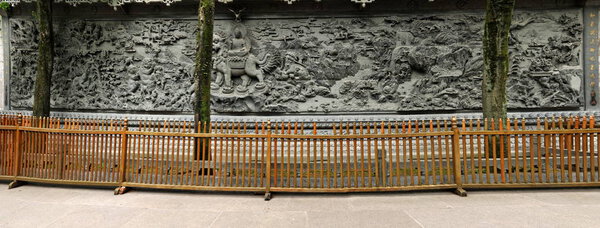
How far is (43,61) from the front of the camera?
9.20 metres

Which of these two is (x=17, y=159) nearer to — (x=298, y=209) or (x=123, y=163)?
(x=123, y=163)

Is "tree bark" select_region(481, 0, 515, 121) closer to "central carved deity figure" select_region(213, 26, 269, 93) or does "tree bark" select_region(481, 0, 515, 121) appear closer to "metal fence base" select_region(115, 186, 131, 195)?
"central carved deity figure" select_region(213, 26, 269, 93)

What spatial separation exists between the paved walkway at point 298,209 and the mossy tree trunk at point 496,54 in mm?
2159

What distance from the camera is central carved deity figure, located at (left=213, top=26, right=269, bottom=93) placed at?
32.1 feet

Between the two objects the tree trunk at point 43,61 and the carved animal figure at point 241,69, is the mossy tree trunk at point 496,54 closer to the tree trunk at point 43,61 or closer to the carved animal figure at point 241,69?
the carved animal figure at point 241,69

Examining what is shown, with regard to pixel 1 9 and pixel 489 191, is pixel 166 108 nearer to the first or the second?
pixel 1 9

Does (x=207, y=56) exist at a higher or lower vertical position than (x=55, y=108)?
higher

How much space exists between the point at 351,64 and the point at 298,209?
6.94m

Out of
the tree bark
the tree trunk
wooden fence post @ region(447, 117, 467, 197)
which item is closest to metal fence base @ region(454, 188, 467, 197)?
wooden fence post @ region(447, 117, 467, 197)

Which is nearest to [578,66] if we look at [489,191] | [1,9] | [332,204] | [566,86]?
[566,86]

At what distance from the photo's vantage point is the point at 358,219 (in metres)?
3.56

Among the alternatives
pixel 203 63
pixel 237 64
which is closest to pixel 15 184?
pixel 203 63

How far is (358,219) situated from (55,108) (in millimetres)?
12734

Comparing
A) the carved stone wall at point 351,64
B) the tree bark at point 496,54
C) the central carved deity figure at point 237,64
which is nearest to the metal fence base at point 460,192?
the tree bark at point 496,54
